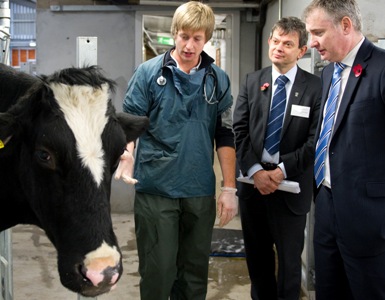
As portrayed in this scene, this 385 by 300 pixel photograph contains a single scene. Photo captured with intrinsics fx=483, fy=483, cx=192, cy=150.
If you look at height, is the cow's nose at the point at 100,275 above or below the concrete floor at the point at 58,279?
above

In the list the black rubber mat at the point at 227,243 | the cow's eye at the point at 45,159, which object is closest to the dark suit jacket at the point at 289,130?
the cow's eye at the point at 45,159

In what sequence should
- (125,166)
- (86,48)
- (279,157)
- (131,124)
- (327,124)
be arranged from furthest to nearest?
(279,157) < (86,48) < (327,124) < (125,166) < (131,124)

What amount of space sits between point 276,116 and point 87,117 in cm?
131

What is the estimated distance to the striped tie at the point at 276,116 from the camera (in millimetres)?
2650

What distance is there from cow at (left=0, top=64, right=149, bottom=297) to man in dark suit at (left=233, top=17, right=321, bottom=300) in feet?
3.51

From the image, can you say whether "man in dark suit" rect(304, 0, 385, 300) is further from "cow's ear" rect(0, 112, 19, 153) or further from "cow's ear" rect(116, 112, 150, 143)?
"cow's ear" rect(0, 112, 19, 153)

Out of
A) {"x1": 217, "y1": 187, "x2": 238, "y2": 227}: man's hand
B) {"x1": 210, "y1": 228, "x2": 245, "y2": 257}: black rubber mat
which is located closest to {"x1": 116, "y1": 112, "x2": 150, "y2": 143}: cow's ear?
{"x1": 217, "y1": 187, "x2": 238, "y2": 227}: man's hand

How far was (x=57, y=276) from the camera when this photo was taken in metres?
3.88

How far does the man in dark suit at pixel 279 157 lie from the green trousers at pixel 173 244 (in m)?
0.46

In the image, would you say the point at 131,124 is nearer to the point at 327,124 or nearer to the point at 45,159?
the point at 45,159

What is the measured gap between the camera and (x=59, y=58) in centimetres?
585

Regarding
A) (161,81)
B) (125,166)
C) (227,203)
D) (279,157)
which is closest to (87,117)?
(125,166)

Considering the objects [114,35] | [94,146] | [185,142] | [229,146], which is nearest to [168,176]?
[185,142]

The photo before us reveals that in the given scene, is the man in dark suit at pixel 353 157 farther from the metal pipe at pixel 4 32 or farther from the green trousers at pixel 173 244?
the metal pipe at pixel 4 32
